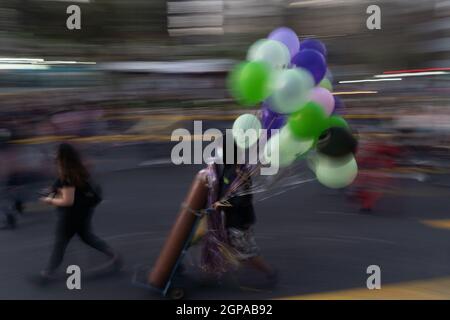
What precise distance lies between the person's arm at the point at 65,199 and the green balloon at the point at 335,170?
161 cm

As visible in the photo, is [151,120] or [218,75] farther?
[151,120]

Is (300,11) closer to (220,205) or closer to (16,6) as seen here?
(16,6)

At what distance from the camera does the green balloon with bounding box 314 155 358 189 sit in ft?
8.16

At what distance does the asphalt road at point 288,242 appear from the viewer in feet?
9.92

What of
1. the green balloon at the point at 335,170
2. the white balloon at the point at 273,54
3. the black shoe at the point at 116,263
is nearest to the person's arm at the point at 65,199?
the black shoe at the point at 116,263

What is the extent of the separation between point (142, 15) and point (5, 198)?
286 centimetres

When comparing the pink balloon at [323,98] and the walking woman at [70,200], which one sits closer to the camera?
the pink balloon at [323,98]

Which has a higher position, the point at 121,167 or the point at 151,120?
the point at 151,120

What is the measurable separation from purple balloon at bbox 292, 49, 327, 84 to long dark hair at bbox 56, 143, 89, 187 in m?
1.58

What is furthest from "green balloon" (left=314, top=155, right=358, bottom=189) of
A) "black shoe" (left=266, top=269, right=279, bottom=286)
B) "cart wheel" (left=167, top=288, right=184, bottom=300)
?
"cart wheel" (left=167, top=288, right=184, bottom=300)

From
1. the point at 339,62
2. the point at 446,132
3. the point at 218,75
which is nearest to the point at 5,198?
the point at 218,75

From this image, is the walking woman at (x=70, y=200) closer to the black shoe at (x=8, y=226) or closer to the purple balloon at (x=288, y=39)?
the black shoe at (x=8, y=226)

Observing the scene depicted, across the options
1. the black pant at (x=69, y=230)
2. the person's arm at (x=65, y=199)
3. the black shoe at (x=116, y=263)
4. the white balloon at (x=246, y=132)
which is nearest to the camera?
the white balloon at (x=246, y=132)

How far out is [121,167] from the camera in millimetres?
6559
